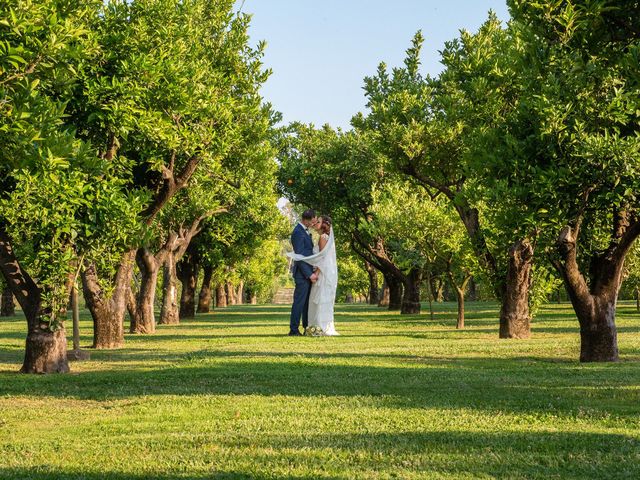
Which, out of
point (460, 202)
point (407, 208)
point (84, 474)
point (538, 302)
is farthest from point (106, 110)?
point (407, 208)

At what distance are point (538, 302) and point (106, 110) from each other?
1525 centimetres

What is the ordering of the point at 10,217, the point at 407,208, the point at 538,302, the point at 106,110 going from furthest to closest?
1. the point at 407,208
2. the point at 538,302
3. the point at 106,110
4. the point at 10,217

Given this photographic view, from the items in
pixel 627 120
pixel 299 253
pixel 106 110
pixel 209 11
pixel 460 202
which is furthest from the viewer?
pixel 209 11

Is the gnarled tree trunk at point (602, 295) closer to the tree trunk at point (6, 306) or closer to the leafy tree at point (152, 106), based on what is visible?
the leafy tree at point (152, 106)

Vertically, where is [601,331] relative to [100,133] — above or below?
below

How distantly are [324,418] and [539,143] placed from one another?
302 inches

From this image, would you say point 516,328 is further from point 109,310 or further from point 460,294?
point 109,310

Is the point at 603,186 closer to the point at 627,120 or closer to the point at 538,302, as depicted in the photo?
the point at 627,120

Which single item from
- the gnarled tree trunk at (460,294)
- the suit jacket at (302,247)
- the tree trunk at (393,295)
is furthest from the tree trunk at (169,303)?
the tree trunk at (393,295)

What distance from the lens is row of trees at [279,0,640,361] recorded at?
13.4 meters

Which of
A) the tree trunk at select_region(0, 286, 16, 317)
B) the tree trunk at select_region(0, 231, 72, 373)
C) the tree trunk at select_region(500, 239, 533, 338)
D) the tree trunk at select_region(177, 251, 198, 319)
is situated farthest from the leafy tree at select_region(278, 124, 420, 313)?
the tree trunk at select_region(0, 231, 72, 373)

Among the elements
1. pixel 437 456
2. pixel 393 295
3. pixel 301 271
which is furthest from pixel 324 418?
pixel 393 295

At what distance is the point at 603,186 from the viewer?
14469 millimetres

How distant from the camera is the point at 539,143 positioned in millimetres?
14688
